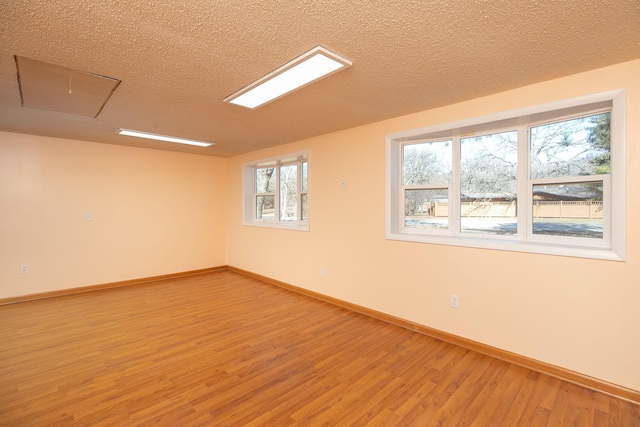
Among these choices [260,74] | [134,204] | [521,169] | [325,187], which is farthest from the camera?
[134,204]

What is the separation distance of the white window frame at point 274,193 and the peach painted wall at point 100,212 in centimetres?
76

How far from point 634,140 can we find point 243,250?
5.58 m

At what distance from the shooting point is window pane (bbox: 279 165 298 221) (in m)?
5.20

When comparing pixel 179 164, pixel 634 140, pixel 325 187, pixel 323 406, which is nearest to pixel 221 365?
pixel 323 406

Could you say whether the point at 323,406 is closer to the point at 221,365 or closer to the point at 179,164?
the point at 221,365

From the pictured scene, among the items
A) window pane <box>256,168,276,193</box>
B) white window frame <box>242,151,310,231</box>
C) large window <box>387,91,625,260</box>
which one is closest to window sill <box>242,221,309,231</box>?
white window frame <box>242,151,310,231</box>

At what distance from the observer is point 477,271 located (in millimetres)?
2848

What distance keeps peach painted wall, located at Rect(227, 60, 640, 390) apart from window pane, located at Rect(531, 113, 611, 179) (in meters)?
0.29

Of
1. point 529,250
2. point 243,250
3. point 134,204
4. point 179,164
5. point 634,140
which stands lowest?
point 243,250

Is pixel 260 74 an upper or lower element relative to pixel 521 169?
upper

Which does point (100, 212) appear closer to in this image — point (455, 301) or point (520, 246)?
point (455, 301)

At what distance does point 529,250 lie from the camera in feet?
8.38

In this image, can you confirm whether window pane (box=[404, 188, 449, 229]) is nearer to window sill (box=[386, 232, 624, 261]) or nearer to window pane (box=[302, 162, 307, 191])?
window sill (box=[386, 232, 624, 261])

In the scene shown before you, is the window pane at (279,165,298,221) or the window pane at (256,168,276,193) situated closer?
the window pane at (279,165,298,221)
